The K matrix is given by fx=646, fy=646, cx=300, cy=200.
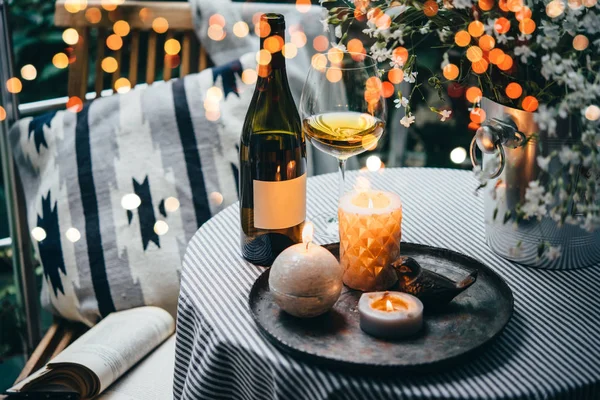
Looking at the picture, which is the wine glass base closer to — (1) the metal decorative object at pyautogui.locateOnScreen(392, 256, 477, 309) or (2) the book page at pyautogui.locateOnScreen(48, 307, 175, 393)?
(1) the metal decorative object at pyautogui.locateOnScreen(392, 256, 477, 309)

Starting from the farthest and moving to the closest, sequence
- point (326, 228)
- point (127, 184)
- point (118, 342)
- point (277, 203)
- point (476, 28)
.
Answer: point (127, 184), point (118, 342), point (326, 228), point (277, 203), point (476, 28)

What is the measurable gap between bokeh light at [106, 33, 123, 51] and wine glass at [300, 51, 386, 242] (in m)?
0.90

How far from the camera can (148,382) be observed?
115 cm

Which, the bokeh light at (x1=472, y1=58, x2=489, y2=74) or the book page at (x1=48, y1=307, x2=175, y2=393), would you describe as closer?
the bokeh light at (x1=472, y1=58, x2=489, y2=74)

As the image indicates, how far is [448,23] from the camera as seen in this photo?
2.89 feet

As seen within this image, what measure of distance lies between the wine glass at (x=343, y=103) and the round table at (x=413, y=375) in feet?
0.62

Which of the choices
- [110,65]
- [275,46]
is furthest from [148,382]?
[110,65]

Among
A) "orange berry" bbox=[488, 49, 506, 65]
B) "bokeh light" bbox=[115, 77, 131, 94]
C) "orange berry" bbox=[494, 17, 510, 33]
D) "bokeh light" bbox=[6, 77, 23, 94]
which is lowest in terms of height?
"bokeh light" bbox=[115, 77, 131, 94]

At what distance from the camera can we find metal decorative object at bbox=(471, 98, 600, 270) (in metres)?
0.84

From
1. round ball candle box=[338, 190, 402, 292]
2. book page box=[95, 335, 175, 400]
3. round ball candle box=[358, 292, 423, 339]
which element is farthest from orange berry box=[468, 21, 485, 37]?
book page box=[95, 335, 175, 400]

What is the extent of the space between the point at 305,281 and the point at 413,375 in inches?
6.4

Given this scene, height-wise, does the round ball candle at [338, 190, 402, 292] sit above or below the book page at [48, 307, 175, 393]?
above

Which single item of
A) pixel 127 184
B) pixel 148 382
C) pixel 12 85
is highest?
pixel 12 85

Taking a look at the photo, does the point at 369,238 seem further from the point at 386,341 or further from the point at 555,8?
the point at 555,8
